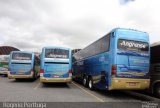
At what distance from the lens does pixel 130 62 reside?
10.9 metres

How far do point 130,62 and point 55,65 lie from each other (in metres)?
6.66

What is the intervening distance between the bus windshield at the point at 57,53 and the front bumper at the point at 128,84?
6228 mm

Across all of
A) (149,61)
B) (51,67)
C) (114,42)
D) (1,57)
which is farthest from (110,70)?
(1,57)

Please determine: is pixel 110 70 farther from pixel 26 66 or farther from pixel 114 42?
pixel 26 66

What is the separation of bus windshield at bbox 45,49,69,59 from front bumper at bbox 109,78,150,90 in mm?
6228

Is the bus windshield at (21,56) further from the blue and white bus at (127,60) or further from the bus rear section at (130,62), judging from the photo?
the bus rear section at (130,62)

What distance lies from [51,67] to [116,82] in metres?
6.51

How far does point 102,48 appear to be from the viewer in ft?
42.7

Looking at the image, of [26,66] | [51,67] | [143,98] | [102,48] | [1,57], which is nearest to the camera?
[143,98]

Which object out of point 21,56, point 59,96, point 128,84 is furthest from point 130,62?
point 21,56

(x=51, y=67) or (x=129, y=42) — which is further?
(x=51, y=67)

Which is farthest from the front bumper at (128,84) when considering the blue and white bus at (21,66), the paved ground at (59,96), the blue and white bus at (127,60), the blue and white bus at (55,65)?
the blue and white bus at (21,66)

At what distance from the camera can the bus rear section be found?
10609 millimetres

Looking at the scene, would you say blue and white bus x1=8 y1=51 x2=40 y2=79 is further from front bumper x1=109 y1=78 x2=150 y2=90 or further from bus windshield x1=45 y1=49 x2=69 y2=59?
front bumper x1=109 y1=78 x2=150 y2=90
